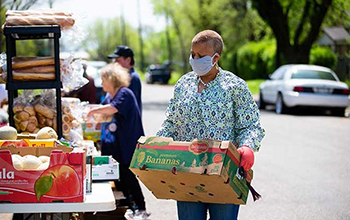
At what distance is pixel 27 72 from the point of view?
5941 mm

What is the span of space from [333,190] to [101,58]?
127 m

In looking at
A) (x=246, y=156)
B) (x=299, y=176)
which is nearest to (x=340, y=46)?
(x=299, y=176)

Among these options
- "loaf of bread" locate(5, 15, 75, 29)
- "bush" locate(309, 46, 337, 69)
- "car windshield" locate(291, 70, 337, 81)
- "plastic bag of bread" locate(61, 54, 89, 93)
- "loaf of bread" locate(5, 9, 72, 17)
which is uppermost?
"loaf of bread" locate(5, 9, 72, 17)

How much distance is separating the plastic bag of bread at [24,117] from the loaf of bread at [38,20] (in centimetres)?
76

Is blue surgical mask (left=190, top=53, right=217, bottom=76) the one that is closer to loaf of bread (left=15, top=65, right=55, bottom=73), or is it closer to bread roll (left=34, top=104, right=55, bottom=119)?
loaf of bread (left=15, top=65, right=55, bottom=73)

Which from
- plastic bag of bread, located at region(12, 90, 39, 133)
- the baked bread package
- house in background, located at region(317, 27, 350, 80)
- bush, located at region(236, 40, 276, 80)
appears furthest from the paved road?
bush, located at region(236, 40, 276, 80)

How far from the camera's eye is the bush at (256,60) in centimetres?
3928

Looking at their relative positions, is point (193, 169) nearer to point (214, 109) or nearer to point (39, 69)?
point (214, 109)

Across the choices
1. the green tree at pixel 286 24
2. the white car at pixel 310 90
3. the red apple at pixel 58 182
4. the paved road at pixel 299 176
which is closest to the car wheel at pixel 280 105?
the white car at pixel 310 90

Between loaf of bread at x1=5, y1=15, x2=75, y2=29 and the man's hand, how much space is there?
275 cm

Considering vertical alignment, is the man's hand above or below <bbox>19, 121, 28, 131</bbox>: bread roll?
above

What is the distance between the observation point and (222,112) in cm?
407

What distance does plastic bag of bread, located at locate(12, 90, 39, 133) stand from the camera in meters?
6.04

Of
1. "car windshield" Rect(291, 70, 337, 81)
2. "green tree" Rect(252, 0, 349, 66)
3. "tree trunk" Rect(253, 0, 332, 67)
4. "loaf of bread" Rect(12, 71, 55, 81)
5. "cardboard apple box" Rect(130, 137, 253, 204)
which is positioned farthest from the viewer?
"tree trunk" Rect(253, 0, 332, 67)
